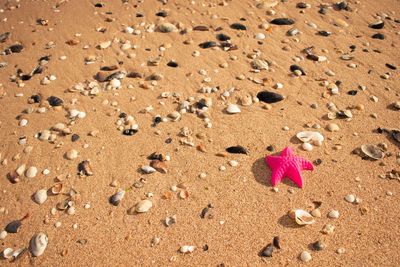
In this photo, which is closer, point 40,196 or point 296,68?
point 40,196

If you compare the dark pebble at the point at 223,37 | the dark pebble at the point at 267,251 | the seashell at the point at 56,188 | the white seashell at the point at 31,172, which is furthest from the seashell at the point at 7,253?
the dark pebble at the point at 223,37

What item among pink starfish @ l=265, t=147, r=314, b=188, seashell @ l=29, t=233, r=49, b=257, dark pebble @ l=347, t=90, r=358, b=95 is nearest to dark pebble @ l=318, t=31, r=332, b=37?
dark pebble @ l=347, t=90, r=358, b=95

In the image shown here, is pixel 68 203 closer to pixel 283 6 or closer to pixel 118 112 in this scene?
pixel 118 112

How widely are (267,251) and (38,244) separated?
2245 mm

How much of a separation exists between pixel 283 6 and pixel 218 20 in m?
1.44

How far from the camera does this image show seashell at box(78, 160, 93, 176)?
12.5 ft

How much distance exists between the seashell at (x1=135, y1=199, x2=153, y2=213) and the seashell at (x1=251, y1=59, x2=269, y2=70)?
9.24ft

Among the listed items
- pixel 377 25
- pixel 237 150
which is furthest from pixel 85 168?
pixel 377 25

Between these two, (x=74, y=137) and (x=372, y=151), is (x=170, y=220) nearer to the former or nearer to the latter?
(x=74, y=137)

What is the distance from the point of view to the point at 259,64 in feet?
16.9

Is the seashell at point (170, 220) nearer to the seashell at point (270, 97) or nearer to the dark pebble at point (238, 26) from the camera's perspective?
the seashell at point (270, 97)

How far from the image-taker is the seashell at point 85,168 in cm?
379

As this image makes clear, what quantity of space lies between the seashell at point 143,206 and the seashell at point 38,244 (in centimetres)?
94

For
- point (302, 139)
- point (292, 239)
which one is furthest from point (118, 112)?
point (292, 239)
